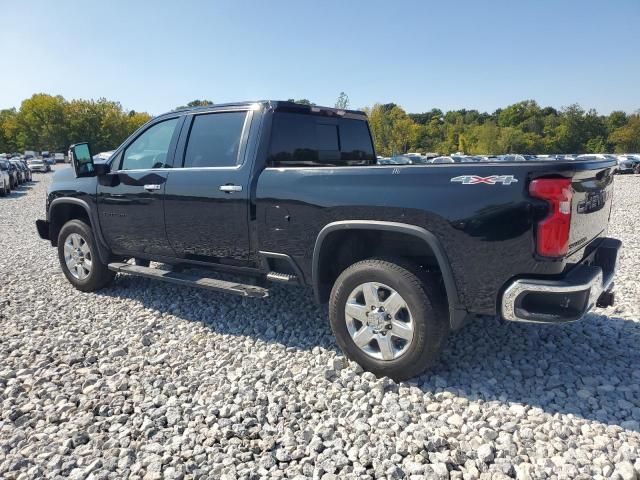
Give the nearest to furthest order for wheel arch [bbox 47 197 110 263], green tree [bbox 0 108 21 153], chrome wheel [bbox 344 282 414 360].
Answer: chrome wheel [bbox 344 282 414 360] < wheel arch [bbox 47 197 110 263] < green tree [bbox 0 108 21 153]

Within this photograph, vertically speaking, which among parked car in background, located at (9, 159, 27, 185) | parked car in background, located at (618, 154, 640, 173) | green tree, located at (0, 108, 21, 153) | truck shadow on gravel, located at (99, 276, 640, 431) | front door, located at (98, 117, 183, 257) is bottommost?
parked car in background, located at (618, 154, 640, 173)

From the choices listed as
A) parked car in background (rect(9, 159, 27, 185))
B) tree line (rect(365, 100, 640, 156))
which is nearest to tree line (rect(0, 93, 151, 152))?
tree line (rect(365, 100, 640, 156))

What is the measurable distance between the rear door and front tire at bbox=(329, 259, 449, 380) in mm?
1102

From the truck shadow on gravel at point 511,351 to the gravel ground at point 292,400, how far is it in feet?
0.05

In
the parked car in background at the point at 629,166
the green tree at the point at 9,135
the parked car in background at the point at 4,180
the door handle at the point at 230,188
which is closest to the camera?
the door handle at the point at 230,188

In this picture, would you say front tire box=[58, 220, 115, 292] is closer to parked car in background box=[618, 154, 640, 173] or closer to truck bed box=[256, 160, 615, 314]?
truck bed box=[256, 160, 615, 314]

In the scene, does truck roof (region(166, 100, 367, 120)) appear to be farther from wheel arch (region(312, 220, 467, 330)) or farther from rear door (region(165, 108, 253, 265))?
wheel arch (region(312, 220, 467, 330))

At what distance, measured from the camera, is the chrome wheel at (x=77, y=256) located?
557cm

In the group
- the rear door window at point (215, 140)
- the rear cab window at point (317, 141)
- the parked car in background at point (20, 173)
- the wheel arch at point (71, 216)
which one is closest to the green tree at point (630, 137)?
the parked car in background at point (20, 173)

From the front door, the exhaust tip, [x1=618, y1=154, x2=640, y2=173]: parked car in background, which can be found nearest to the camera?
the exhaust tip

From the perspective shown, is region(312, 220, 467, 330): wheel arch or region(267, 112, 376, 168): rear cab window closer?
region(312, 220, 467, 330): wheel arch

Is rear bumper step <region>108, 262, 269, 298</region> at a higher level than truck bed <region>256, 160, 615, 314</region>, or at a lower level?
lower

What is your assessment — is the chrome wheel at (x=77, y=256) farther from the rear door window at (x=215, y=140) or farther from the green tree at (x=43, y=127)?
the green tree at (x=43, y=127)

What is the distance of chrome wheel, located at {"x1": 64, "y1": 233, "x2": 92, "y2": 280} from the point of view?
557cm
